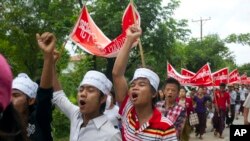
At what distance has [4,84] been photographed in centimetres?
146

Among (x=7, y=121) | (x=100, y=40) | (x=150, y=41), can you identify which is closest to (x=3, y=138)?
(x=7, y=121)

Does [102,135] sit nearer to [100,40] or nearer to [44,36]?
[44,36]

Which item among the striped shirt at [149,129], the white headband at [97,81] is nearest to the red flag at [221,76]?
the striped shirt at [149,129]

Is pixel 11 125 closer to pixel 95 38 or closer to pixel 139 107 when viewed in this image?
pixel 139 107

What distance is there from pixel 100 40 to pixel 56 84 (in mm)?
3709

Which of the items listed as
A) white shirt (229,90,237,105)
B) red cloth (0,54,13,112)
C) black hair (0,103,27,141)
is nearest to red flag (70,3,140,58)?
black hair (0,103,27,141)

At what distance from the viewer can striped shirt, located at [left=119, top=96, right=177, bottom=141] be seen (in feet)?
10.8

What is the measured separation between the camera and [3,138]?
5.06 feet

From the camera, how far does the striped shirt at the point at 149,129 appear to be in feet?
10.8

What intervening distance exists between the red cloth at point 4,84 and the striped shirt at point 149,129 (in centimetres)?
192

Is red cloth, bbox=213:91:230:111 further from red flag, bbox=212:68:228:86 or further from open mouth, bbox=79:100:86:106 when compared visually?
open mouth, bbox=79:100:86:106

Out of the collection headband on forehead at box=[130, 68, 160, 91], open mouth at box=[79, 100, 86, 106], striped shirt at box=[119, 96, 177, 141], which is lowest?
striped shirt at box=[119, 96, 177, 141]

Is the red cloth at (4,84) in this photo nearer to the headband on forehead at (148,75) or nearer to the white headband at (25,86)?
the white headband at (25,86)

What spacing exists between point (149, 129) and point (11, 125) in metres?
1.84
